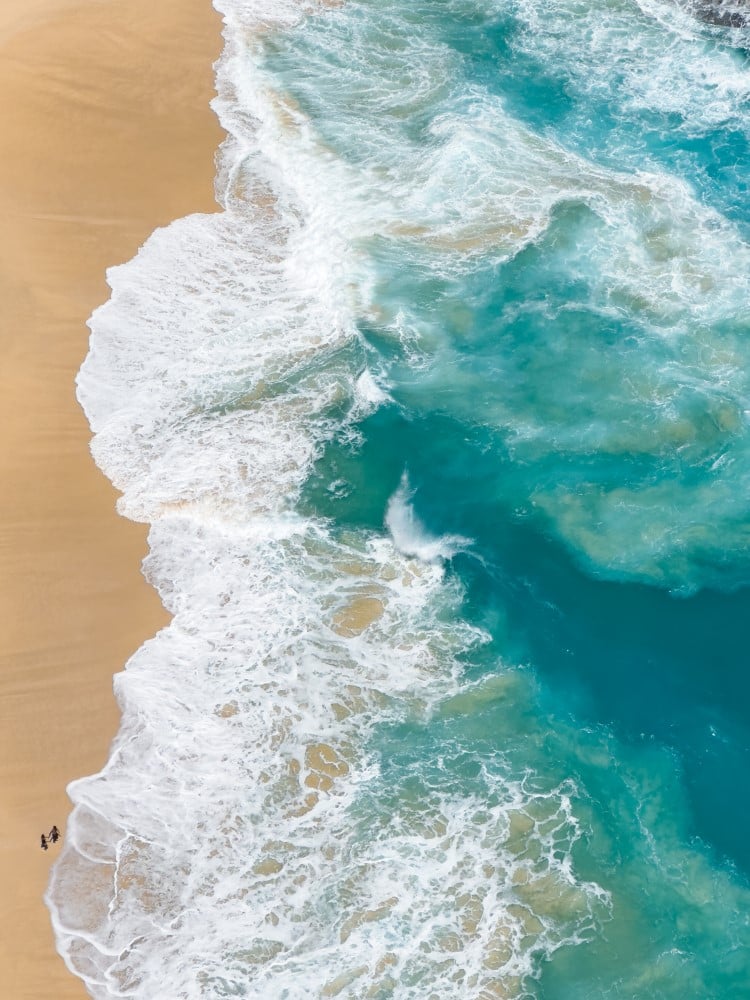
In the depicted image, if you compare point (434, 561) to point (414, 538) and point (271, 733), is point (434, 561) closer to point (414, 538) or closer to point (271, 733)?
point (414, 538)

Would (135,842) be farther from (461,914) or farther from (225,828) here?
(461,914)

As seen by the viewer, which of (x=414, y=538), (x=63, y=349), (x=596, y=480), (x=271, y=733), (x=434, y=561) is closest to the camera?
(x=271, y=733)

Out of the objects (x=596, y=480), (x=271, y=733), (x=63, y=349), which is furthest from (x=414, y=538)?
(x=63, y=349)

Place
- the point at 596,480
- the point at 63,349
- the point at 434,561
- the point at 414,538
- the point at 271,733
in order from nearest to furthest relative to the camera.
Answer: the point at 271,733, the point at 434,561, the point at 414,538, the point at 596,480, the point at 63,349

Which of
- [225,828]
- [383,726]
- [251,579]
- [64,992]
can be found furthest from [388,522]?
[64,992]

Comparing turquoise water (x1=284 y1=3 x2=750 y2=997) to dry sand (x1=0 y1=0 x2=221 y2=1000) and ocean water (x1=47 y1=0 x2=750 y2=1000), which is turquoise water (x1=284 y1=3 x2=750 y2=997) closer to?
ocean water (x1=47 y1=0 x2=750 y2=1000)

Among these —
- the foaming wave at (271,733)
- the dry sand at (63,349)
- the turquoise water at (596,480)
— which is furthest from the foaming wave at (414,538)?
the dry sand at (63,349)

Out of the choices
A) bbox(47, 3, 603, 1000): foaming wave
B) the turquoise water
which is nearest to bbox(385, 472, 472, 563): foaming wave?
bbox(47, 3, 603, 1000): foaming wave
